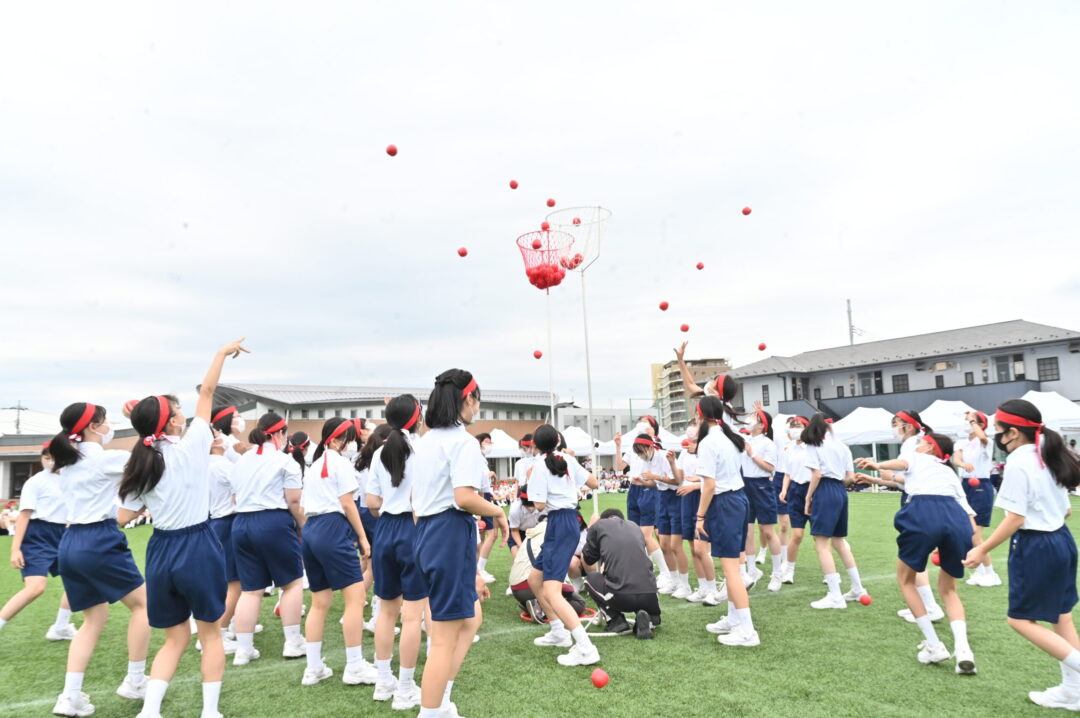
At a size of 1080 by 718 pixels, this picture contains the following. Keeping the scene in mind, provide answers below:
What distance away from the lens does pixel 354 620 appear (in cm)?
449

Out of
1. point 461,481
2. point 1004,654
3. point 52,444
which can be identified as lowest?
point 1004,654

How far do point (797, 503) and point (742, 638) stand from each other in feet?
9.76

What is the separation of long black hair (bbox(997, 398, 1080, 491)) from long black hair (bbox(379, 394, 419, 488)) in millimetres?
3662

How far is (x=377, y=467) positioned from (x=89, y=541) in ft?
6.04

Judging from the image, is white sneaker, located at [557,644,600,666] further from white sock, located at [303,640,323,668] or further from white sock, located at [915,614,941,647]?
white sock, located at [915,614,941,647]

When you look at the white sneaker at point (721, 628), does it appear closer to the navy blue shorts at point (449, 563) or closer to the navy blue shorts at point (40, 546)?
the navy blue shorts at point (449, 563)

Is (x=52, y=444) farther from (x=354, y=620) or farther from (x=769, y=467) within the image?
(x=769, y=467)

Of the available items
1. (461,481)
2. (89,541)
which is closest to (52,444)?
(89,541)

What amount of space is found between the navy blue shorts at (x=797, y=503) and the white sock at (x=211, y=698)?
618 centimetres

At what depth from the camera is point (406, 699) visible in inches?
157

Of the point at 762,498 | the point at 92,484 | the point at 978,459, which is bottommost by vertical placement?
the point at 762,498

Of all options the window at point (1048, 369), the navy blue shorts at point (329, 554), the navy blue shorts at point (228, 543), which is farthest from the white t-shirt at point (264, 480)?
the window at point (1048, 369)

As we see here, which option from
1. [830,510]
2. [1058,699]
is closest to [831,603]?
[830,510]

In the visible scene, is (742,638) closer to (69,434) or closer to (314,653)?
(314,653)
